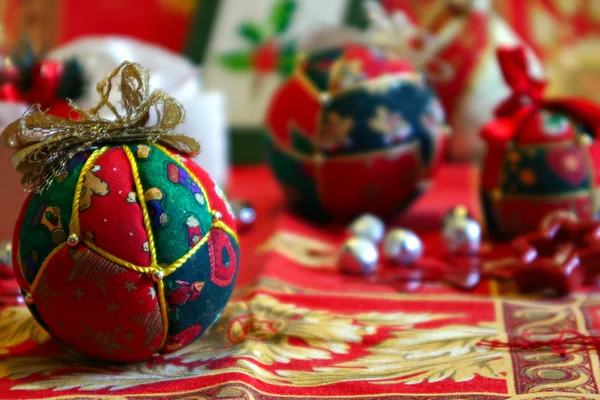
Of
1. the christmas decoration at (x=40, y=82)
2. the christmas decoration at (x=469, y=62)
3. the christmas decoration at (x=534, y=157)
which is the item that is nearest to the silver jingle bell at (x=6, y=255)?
the christmas decoration at (x=40, y=82)

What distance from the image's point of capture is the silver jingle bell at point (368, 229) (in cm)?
126

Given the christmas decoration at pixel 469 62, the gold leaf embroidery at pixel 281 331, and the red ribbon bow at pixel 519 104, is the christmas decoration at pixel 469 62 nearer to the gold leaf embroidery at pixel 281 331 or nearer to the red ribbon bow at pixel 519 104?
the red ribbon bow at pixel 519 104

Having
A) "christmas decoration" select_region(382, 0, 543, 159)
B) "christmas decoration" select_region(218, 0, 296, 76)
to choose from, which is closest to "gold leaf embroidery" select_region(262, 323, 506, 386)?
"christmas decoration" select_region(382, 0, 543, 159)

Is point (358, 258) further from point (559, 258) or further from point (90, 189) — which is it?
point (90, 189)

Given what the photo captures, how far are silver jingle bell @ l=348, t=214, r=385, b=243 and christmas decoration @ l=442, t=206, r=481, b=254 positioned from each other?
107mm

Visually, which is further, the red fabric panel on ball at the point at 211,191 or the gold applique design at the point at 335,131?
the gold applique design at the point at 335,131

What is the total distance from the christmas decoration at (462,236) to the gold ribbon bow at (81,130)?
560 millimetres

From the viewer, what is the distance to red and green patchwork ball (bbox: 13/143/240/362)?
0.72 m

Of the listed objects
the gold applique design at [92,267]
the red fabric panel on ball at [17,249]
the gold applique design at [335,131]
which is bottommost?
the gold applique design at [92,267]

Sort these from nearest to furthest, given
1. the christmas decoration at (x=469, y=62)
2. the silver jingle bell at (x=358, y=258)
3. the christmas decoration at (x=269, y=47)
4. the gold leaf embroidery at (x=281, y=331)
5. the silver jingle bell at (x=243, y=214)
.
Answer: the gold leaf embroidery at (x=281, y=331)
the silver jingle bell at (x=358, y=258)
the silver jingle bell at (x=243, y=214)
the christmas decoration at (x=469, y=62)
the christmas decoration at (x=269, y=47)

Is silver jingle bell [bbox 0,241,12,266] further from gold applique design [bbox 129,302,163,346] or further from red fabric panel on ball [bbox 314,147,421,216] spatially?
red fabric panel on ball [bbox 314,147,421,216]

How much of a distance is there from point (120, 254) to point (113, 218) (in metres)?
0.03

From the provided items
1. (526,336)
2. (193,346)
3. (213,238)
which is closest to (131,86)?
(213,238)

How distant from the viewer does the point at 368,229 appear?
1.27m
